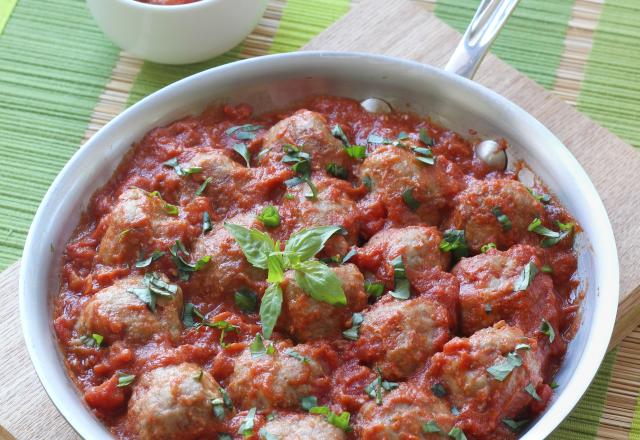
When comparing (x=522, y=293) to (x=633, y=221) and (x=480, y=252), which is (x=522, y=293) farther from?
(x=633, y=221)

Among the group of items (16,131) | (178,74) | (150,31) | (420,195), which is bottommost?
(16,131)

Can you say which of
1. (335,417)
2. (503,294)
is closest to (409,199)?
(503,294)

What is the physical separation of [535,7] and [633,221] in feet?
7.41

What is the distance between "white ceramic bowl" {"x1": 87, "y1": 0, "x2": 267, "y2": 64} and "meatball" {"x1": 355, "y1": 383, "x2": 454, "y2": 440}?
296cm

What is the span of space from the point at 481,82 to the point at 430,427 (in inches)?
109

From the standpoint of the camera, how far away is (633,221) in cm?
512

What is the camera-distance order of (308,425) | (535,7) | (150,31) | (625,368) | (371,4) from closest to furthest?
(308,425)
(625,368)
(150,31)
(371,4)
(535,7)

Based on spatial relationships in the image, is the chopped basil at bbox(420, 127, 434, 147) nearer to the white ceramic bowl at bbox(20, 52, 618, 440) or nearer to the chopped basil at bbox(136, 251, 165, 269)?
the white ceramic bowl at bbox(20, 52, 618, 440)

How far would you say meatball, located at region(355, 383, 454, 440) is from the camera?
149 inches

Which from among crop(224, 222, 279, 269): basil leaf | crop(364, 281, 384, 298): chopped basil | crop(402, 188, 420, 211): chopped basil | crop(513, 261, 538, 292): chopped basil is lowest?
crop(364, 281, 384, 298): chopped basil

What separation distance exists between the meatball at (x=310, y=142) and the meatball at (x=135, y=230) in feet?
2.24

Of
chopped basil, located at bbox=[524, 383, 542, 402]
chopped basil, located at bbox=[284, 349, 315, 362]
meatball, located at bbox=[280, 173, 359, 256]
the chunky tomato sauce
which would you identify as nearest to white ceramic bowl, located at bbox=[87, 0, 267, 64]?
the chunky tomato sauce

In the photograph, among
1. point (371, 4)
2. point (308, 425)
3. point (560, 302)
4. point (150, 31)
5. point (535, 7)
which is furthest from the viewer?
point (535, 7)

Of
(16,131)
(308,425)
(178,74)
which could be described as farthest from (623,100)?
(16,131)
